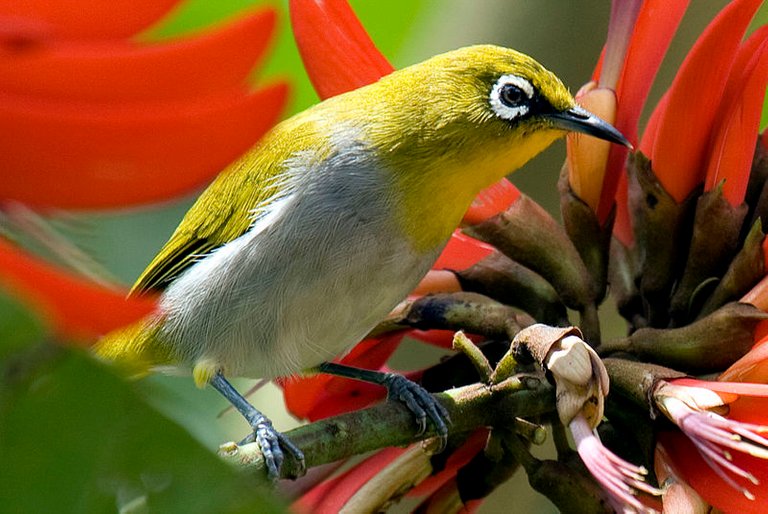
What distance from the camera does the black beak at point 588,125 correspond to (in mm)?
1539

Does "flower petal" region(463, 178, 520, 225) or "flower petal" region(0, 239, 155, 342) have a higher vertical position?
"flower petal" region(0, 239, 155, 342)

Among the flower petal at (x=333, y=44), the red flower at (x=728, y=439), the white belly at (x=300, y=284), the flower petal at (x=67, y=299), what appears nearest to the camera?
the flower petal at (x=67, y=299)

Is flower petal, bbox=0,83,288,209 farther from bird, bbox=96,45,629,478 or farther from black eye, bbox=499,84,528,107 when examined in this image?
black eye, bbox=499,84,528,107

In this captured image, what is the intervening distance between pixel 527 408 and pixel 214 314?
0.95 metres

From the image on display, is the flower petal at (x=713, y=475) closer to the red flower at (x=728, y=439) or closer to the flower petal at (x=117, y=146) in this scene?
the red flower at (x=728, y=439)

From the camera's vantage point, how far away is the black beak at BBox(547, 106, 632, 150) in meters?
1.54

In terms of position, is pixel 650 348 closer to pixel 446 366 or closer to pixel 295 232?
pixel 446 366

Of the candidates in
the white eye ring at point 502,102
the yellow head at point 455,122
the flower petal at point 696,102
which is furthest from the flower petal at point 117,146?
the white eye ring at point 502,102

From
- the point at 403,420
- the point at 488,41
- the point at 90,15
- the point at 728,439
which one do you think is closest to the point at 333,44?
the point at 403,420

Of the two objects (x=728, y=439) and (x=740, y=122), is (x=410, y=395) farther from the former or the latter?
(x=740, y=122)

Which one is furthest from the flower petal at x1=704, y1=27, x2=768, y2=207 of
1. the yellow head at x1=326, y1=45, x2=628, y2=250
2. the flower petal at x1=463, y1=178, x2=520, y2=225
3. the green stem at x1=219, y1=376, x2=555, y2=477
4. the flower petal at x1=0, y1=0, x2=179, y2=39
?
the flower petal at x1=0, y1=0, x2=179, y2=39

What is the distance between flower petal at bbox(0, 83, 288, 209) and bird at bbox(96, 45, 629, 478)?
1.56 metres

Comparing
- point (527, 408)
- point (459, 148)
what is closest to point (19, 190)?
point (527, 408)

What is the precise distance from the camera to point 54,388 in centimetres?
36
